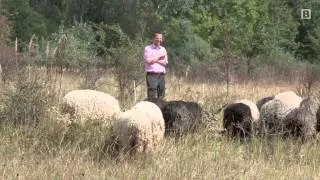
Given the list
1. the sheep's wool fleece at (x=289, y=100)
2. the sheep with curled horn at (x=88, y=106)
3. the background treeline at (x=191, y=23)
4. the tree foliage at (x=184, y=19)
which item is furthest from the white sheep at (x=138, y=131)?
the tree foliage at (x=184, y=19)

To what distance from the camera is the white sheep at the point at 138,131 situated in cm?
783

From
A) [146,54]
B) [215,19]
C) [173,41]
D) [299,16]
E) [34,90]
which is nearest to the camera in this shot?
[34,90]

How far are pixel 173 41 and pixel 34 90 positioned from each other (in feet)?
127

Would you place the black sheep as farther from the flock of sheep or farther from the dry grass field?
the dry grass field

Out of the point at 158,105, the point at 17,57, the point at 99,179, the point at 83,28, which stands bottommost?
the point at 99,179

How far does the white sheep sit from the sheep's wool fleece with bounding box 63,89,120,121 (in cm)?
83

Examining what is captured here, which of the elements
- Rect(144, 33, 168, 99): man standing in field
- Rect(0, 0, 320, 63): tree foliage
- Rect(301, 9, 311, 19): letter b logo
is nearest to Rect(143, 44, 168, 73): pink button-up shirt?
Rect(144, 33, 168, 99): man standing in field

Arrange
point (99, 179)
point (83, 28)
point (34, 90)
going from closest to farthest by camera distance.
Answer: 1. point (99, 179)
2. point (34, 90)
3. point (83, 28)

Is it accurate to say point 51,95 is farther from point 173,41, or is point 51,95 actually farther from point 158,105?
point 173,41

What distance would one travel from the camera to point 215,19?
50.8 meters

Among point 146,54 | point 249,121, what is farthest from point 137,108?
point 146,54

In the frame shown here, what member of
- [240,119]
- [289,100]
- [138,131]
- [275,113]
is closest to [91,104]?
[138,131]

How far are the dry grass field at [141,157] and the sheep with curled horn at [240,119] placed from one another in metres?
0.28

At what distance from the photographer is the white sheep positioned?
25.7 ft
